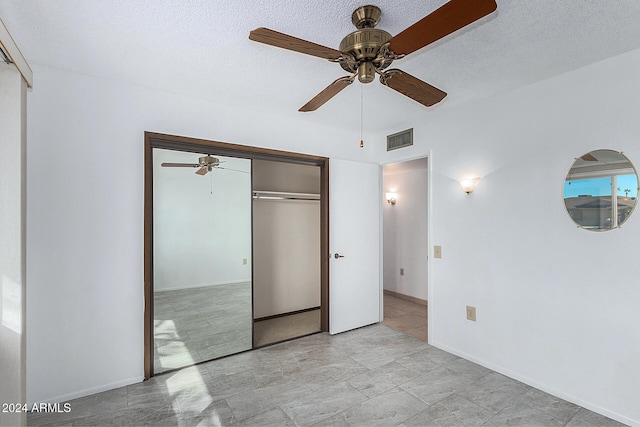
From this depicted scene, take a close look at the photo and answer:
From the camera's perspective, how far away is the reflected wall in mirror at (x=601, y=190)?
2.04 meters

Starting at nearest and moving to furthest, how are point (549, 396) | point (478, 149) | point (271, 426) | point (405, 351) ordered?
point (271, 426), point (549, 396), point (478, 149), point (405, 351)

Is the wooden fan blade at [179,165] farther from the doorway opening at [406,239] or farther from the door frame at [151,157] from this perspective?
the doorway opening at [406,239]

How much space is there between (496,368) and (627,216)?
5.33 ft

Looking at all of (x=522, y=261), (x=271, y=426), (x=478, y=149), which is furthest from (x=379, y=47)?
(x=271, y=426)

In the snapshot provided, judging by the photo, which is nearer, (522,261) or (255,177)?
(522,261)

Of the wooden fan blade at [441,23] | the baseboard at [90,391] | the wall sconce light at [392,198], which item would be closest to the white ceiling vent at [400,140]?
the wall sconce light at [392,198]

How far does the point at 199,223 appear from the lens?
118 inches

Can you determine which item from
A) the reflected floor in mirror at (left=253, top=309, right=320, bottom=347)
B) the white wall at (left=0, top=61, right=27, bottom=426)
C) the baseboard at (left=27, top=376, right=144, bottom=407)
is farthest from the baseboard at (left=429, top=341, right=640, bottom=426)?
the white wall at (left=0, top=61, right=27, bottom=426)

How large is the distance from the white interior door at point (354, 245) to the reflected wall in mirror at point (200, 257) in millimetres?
1028

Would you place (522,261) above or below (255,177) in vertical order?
below

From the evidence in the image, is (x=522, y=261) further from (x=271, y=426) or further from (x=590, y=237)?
(x=271, y=426)

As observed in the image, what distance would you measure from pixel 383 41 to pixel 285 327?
11.1 feet

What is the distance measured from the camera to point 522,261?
2.57 meters

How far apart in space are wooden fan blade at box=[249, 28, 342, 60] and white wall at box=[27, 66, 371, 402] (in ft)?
5.65
